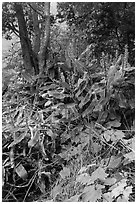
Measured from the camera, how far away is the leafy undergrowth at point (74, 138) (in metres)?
1.44

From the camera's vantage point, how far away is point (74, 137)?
69.2 inches

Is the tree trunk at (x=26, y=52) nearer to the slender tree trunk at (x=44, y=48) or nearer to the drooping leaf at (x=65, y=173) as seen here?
the slender tree trunk at (x=44, y=48)

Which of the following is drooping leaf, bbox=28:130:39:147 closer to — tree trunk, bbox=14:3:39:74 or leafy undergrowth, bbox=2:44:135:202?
leafy undergrowth, bbox=2:44:135:202

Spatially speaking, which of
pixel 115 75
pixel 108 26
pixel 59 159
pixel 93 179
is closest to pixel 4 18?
pixel 108 26

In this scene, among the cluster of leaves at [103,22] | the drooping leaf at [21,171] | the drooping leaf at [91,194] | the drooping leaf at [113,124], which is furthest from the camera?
the cluster of leaves at [103,22]

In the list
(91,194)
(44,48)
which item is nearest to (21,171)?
(91,194)

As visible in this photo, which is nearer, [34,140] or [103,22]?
[34,140]

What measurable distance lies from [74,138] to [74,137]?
0.4 inches

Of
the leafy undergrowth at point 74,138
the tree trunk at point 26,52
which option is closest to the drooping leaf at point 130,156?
the leafy undergrowth at point 74,138

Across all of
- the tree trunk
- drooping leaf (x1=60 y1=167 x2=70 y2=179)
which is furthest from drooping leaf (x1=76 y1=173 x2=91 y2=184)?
the tree trunk

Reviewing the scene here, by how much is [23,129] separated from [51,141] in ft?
0.62

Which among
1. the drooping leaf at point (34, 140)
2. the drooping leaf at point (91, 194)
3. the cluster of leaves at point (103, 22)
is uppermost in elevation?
the cluster of leaves at point (103, 22)

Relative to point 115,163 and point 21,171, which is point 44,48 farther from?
point 115,163

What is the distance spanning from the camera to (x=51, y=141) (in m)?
1.75
